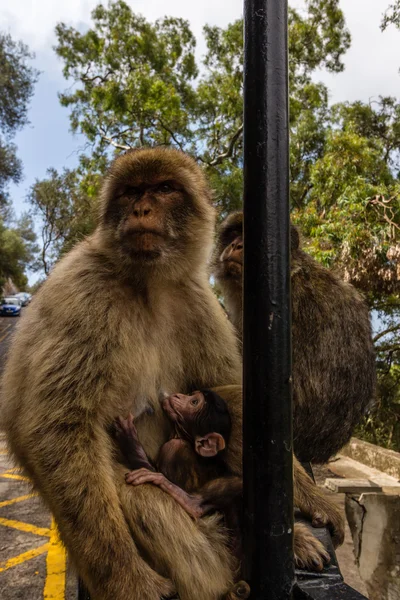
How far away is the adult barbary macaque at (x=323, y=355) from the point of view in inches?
128

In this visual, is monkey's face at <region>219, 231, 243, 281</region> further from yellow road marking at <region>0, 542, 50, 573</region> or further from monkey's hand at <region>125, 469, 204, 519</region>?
yellow road marking at <region>0, 542, 50, 573</region>

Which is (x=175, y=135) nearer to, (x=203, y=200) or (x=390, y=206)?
(x=390, y=206)

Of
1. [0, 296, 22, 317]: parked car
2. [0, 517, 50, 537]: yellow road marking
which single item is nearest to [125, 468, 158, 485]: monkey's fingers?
[0, 517, 50, 537]: yellow road marking

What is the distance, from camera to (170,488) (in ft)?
5.78

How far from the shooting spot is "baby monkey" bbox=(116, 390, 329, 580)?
177 centimetres

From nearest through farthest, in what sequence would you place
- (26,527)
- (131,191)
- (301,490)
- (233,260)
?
(301,490) < (131,191) < (233,260) < (26,527)

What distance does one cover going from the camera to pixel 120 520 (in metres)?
1.67

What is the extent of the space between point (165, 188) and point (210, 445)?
1107 millimetres

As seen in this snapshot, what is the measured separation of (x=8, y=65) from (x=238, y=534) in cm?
2653

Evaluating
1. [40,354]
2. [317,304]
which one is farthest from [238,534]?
[317,304]

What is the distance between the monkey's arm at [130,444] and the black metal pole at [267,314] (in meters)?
0.72

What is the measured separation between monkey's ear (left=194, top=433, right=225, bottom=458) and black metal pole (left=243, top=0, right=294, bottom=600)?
0.66 meters

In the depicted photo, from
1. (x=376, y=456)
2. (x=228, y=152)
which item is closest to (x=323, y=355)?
(x=376, y=456)

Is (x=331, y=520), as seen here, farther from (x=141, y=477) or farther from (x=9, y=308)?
(x=9, y=308)
